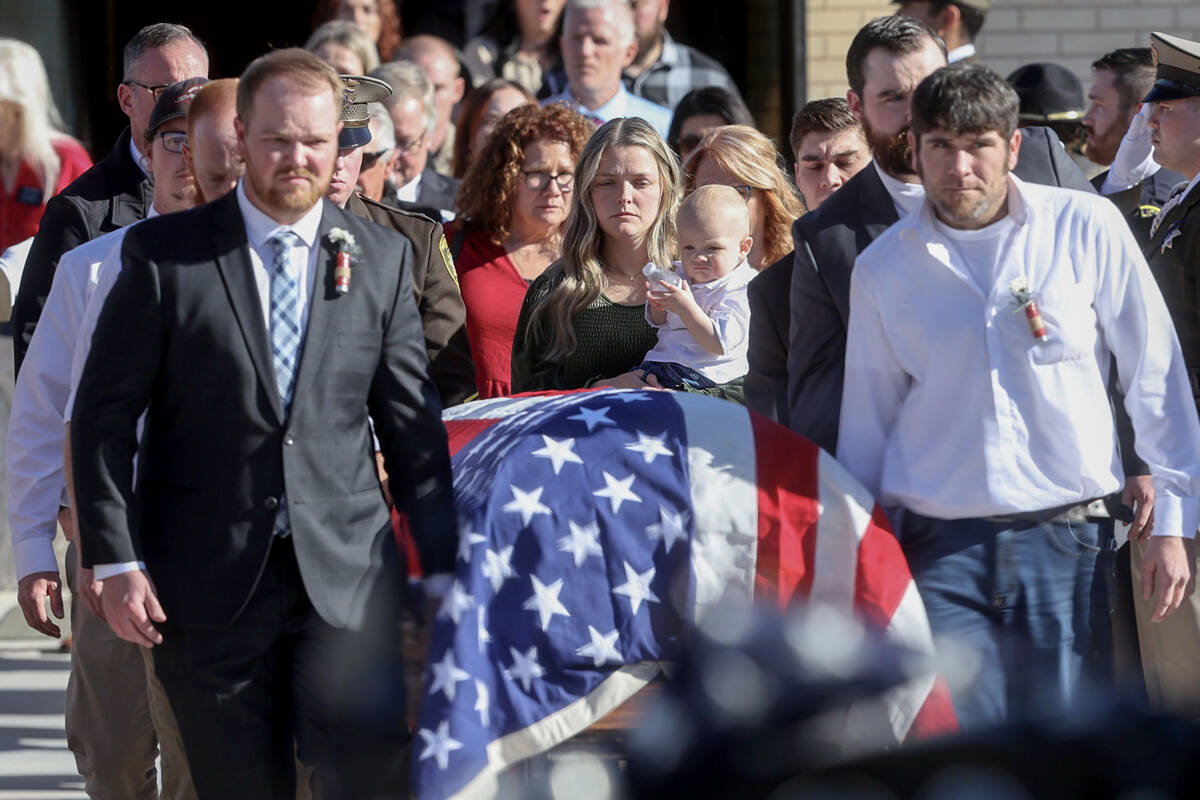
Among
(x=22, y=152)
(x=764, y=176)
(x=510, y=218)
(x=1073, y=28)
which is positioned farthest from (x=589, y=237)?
(x=1073, y=28)

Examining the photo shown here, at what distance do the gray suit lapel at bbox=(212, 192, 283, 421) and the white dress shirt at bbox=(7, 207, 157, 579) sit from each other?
60 centimetres

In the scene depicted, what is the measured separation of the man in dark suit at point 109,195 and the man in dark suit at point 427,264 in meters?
0.53

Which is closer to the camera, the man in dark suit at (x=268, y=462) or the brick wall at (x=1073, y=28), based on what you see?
the man in dark suit at (x=268, y=462)

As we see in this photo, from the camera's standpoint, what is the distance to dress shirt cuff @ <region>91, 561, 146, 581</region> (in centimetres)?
339

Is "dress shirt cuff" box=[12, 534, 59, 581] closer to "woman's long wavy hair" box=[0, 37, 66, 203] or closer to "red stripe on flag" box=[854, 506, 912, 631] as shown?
"red stripe on flag" box=[854, 506, 912, 631]

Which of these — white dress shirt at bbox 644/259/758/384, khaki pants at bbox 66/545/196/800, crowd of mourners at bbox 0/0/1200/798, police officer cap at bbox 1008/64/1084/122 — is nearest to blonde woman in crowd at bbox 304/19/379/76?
crowd of mourners at bbox 0/0/1200/798

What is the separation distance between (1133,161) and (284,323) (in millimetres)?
3190

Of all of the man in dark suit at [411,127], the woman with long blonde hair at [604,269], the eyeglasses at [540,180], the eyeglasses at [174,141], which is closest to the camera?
the eyeglasses at [174,141]

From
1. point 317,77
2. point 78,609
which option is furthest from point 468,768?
point 78,609

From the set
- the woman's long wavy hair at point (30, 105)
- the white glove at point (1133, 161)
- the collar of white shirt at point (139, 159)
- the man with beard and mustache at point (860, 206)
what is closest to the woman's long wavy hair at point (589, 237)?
the man with beard and mustache at point (860, 206)

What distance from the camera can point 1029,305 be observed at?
367cm

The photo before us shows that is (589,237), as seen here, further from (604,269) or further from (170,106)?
(170,106)

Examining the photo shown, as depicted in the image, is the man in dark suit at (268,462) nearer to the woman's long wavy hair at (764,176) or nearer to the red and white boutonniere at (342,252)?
the red and white boutonniere at (342,252)

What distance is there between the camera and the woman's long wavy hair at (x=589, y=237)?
5.15 meters
